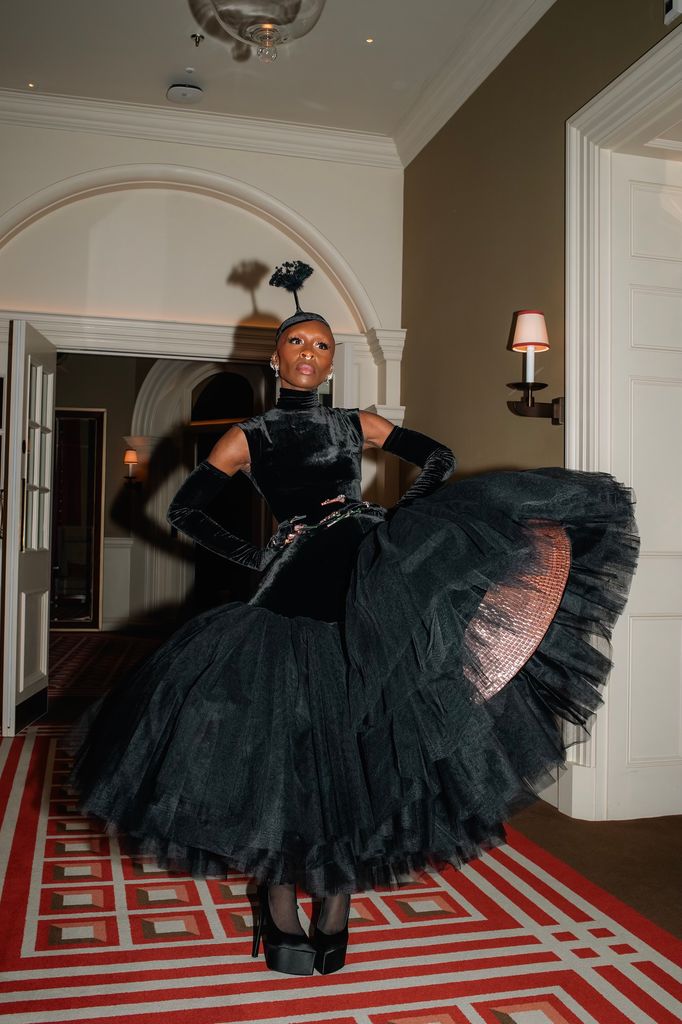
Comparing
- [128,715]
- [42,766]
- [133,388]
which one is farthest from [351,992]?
[133,388]

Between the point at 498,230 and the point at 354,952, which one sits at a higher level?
the point at 498,230

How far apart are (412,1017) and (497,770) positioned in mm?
548

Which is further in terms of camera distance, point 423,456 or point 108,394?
point 108,394

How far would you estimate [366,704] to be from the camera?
70.8 inches

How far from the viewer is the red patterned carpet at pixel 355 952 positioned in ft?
6.22

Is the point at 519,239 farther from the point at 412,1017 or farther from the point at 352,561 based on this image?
the point at 412,1017

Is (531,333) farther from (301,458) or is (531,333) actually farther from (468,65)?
(468,65)

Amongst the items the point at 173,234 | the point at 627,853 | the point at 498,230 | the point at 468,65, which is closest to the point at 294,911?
the point at 627,853

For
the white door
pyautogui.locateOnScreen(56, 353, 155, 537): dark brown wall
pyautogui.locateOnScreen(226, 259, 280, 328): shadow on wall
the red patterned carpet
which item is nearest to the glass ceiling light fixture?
the white door

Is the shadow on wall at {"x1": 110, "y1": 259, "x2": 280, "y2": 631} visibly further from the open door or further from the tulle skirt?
the tulle skirt

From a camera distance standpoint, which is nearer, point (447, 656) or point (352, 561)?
point (447, 656)

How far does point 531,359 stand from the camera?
3.40 meters

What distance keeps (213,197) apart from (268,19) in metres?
1.99

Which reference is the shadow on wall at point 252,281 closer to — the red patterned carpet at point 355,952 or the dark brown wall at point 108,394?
the red patterned carpet at point 355,952
